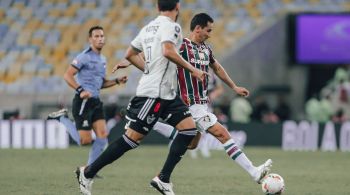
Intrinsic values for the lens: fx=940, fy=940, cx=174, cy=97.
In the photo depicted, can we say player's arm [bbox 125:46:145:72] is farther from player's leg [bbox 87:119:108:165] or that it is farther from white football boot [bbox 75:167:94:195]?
player's leg [bbox 87:119:108:165]

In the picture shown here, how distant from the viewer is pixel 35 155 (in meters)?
18.8

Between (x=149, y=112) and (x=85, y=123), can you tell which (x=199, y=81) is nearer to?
(x=149, y=112)

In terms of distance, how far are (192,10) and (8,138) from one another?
8.22 m

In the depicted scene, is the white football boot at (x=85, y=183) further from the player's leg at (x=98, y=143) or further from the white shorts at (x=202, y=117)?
the player's leg at (x=98, y=143)

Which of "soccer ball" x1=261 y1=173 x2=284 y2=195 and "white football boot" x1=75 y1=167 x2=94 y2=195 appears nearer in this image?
"white football boot" x1=75 y1=167 x2=94 y2=195

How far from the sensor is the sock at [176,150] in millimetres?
10039

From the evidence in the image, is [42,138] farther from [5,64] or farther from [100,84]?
[100,84]

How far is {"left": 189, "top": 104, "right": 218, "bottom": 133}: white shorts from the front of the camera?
11.1 m

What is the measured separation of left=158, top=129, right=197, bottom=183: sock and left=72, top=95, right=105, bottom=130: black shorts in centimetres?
390

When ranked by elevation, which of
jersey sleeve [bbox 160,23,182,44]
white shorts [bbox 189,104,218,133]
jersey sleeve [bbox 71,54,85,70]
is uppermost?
jersey sleeve [bbox 160,23,182,44]

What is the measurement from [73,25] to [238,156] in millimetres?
17805

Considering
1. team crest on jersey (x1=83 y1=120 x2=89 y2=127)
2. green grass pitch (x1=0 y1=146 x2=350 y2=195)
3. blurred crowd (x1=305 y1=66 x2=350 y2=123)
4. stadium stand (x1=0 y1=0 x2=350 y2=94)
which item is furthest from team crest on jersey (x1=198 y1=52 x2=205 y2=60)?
stadium stand (x1=0 y1=0 x2=350 y2=94)

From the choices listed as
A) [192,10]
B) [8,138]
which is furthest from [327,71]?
[8,138]

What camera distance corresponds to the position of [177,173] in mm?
14219
